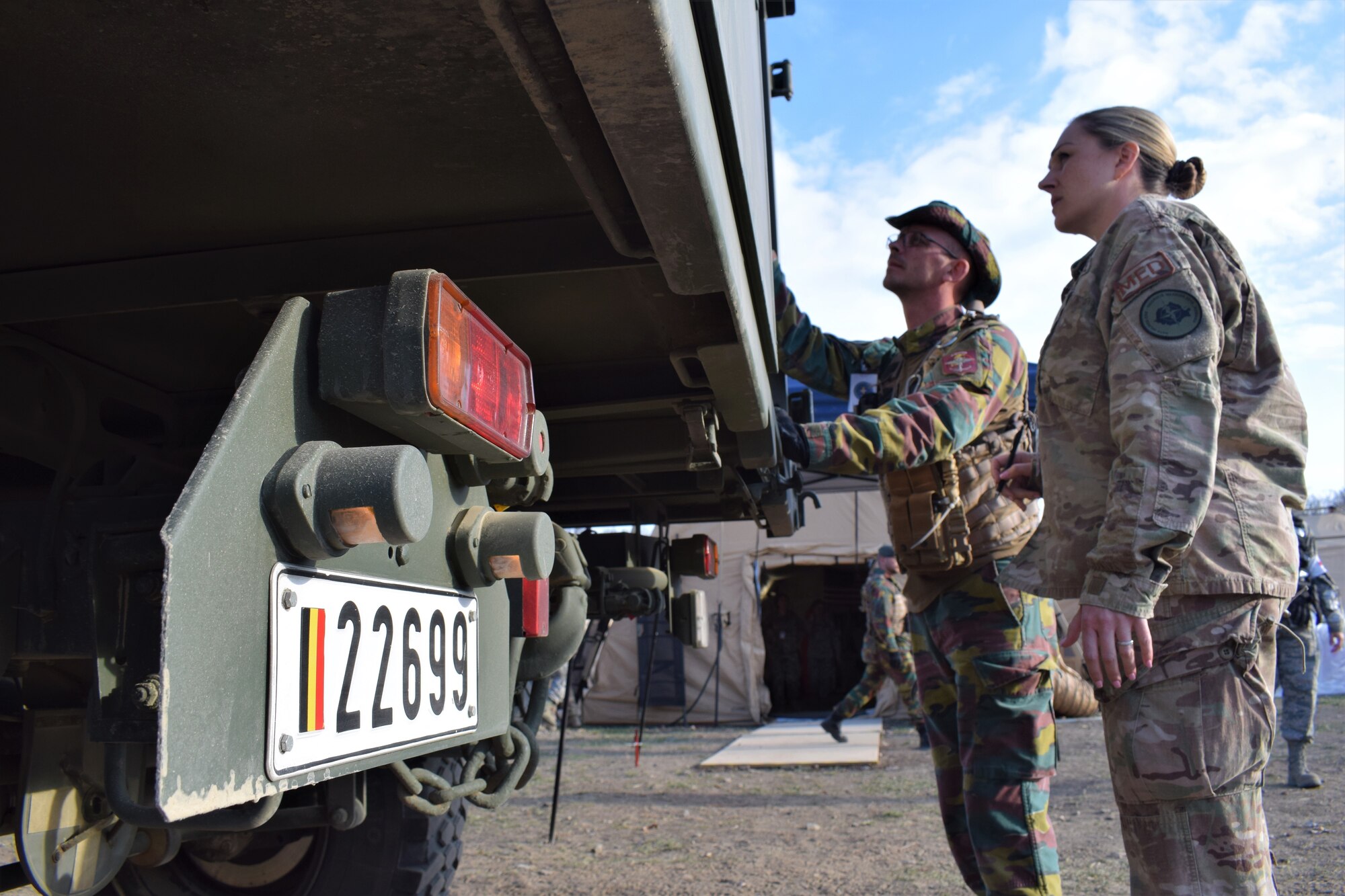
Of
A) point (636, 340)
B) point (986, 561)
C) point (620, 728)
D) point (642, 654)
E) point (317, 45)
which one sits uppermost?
point (317, 45)

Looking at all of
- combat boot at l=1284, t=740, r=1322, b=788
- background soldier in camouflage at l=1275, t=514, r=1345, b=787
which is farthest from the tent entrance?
combat boot at l=1284, t=740, r=1322, b=788

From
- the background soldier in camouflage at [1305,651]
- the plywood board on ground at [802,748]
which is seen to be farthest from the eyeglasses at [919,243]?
the plywood board on ground at [802,748]

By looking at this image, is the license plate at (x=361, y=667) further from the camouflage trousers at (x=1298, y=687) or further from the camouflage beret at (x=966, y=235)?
the camouflage trousers at (x=1298, y=687)

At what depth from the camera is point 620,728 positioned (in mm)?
11891

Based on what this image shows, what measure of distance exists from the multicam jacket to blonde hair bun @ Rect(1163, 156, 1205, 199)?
613cm

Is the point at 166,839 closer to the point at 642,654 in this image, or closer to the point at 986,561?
the point at 986,561

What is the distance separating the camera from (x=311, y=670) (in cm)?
94

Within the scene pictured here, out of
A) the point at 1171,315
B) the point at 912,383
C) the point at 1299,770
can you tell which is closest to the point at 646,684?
the point at 912,383

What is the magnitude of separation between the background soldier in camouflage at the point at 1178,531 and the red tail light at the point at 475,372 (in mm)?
962

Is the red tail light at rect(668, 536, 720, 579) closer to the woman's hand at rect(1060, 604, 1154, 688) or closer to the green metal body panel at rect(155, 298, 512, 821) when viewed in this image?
the woman's hand at rect(1060, 604, 1154, 688)

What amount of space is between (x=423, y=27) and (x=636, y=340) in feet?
2.74

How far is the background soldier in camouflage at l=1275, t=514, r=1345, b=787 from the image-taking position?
17.9 feet

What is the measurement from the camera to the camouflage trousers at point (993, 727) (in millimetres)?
2242

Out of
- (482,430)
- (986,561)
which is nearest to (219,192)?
(482,430)
